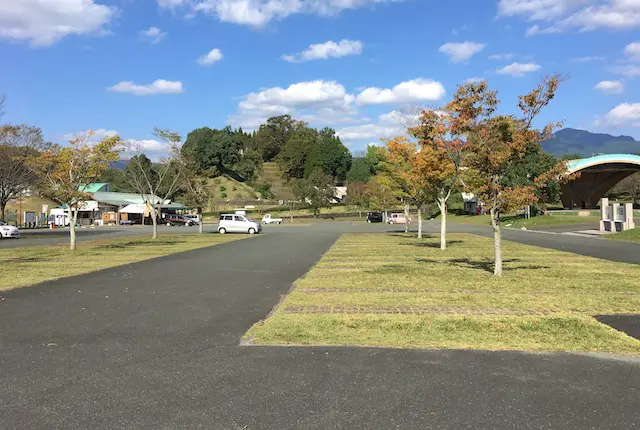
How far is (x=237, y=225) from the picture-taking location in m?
42.3

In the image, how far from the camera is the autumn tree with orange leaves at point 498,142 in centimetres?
1134

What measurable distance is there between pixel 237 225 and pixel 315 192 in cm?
4699

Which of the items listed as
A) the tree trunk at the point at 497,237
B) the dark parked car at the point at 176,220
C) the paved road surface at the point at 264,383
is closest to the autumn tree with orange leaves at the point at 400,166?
the tree trunk at the point at 497,237

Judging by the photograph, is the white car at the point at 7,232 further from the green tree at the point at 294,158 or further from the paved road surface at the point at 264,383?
the green tree at the point at 294,158

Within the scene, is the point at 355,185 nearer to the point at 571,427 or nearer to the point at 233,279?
the point at 233,279

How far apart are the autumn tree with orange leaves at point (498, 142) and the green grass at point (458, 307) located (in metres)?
1.97

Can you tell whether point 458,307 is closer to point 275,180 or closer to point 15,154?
point 15,154

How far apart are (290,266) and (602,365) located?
1111 cm

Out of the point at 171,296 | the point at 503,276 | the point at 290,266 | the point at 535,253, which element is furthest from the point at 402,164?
the point at 171,296

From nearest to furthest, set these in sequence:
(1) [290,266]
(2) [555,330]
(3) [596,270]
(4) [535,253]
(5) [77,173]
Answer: (2) [555,330] < (3) [596,270] < (1) [290,266] < (4) [535,253] < (5) [77,173]

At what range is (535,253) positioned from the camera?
19297 mm

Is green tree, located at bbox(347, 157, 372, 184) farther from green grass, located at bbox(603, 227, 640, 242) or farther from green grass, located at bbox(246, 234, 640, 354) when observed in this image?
green grass, located at bbox(246, 234, 640, 354)

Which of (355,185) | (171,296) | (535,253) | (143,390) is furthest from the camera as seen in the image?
(355,185)

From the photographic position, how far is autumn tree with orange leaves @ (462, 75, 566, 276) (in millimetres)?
11344
